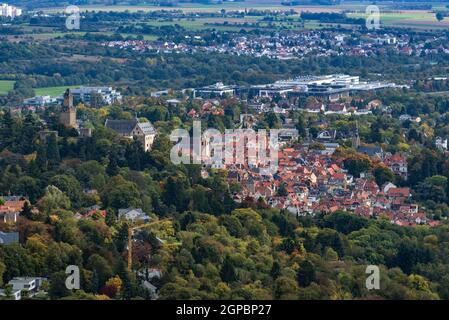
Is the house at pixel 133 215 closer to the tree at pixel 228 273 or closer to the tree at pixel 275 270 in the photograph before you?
the tree at pixel 275 270

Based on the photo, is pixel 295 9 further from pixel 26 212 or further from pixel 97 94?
pixel 26 212

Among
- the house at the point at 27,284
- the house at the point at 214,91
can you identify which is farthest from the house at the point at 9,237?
the house at the point at 214,91

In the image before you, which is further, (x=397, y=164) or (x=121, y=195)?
(x=397, y=164)

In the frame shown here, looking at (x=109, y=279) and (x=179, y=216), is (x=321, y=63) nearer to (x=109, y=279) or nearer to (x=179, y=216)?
(x=179, y=216)

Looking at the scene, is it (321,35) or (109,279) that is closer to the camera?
(109,279)

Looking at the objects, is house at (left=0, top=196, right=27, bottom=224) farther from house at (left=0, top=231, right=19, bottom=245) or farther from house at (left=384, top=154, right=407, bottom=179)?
house at (left=384, top=154, right=407, bottom=179)

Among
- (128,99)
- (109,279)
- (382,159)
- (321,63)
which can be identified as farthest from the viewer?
(321,63)

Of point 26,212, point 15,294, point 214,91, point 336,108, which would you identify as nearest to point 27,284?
point 15,294
